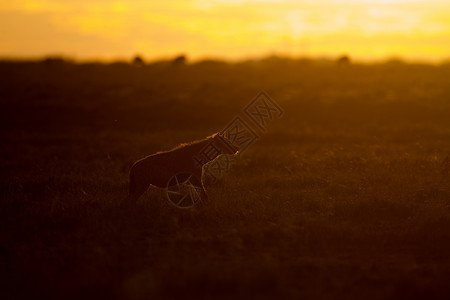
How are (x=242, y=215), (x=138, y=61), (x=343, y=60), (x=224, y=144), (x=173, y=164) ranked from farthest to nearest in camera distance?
1. (x=138, y=61)
2. (x=343, y=60)
3. (x=224, y=144)
4. (x=173, y=164)
5. (x=242, y=215)

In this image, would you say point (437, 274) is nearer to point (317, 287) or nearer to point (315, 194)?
point (317, 287)

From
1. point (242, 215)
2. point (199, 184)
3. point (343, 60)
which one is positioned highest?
point (343, 60)

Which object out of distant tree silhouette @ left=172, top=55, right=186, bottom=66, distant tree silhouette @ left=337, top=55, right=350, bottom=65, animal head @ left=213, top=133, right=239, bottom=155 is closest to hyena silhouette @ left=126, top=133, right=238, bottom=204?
animal head @ left=213, top=133, right=239, bottom=155

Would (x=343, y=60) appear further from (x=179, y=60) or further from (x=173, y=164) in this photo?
(x=173, y=164)

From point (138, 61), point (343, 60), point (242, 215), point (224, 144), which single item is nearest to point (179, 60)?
point (138, 61)

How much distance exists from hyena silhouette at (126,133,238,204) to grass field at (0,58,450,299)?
454 millimetres

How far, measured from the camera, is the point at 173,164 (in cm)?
973

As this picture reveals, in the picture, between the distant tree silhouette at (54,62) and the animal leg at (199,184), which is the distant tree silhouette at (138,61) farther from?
the animal leg at (199,184)

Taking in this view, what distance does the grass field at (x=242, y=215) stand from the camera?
6.43m

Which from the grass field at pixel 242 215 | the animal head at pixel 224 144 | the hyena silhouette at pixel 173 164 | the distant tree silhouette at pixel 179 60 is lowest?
the grass field at pixel 242 215

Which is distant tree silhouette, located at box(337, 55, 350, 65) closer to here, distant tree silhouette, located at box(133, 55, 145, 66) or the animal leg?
distant tree silhouette, located at box(133, 55, 145, 66)

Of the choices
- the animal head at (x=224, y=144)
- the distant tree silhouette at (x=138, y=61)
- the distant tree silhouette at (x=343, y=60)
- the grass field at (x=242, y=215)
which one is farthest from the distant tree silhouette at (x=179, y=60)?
the animal head at (x=224, y=144)

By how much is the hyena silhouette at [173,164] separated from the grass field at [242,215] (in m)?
0.45

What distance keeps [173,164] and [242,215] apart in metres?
1.52
